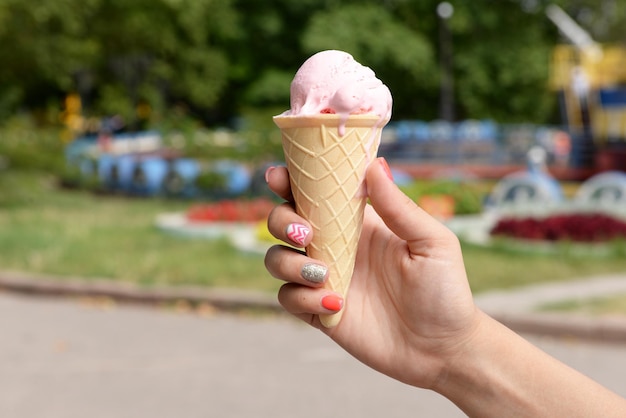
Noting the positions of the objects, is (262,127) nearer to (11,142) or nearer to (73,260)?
(73,260)

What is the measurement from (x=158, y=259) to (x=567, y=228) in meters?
4.97

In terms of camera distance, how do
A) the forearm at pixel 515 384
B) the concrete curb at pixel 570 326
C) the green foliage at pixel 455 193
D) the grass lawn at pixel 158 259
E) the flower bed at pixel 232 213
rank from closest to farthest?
the forearm at pixel 515 384, the concrete curb at pixel 570 326, the grass lawn at pixel 158 259, the flower bed at pixel 232 213, the green foliage at pixel 455 193

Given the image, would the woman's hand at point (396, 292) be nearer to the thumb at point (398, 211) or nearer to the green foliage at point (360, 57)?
the thumb at point (398, 211)

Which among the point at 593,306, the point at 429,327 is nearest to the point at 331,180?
the point at 429,327

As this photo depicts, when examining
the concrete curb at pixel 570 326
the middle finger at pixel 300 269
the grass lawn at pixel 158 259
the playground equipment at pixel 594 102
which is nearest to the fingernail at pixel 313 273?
the middle finger at pixel 300 269

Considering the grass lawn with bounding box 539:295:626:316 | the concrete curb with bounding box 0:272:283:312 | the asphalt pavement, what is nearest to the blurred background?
the concrete curb with bounding box 0:272:283:312

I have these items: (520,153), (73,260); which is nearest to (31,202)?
(73,260)

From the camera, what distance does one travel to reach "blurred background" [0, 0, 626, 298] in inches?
426

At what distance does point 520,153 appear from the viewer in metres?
25.5

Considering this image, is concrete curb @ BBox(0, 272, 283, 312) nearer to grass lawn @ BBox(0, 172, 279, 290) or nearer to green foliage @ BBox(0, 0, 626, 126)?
grass lawn @ BBox(0, 172, 279, 290)

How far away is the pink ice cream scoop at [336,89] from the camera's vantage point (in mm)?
2281

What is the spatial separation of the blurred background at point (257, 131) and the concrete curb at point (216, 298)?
37 centimetres

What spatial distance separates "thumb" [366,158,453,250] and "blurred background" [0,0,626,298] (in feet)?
21.6

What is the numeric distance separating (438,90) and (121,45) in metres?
22.2
